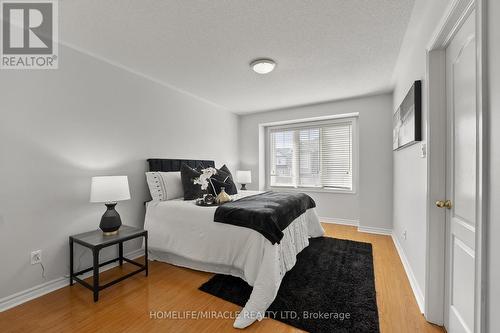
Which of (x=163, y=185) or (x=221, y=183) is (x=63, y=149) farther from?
(x=221, y=183)

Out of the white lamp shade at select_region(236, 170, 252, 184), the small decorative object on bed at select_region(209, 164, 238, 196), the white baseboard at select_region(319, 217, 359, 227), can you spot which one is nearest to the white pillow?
the small decorative object on bed at select_region(209, 164, 238, 196)

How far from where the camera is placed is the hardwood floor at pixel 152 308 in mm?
1666

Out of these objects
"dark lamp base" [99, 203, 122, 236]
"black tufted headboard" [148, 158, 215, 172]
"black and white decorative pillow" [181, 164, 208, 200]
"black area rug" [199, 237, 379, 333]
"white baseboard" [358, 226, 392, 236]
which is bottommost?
"black area rug" [199, 237, 379, 333]

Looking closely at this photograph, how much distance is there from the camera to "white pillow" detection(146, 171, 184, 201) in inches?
116

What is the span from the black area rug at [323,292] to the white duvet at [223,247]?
122mm

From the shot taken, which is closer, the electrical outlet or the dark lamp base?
the electrical outlet

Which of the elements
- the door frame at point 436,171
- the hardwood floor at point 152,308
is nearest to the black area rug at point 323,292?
the hardwood floor at point 152,308

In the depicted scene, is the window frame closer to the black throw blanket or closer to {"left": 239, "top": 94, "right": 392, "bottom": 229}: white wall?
{"left": 239, "top": 94, "right": 392, "bottom": 229}: white wall

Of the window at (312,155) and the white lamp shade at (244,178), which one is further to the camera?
the white lamp shade at (244,178)

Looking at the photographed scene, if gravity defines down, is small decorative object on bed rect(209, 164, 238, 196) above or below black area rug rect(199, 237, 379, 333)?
above

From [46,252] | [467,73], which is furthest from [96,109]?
[467,73]

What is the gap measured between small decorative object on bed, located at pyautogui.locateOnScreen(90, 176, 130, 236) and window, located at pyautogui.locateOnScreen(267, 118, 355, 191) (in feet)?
11.9

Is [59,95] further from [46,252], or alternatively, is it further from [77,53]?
[46,252]

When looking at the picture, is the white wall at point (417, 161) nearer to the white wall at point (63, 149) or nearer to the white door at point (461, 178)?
the white door at point (461, 178)
